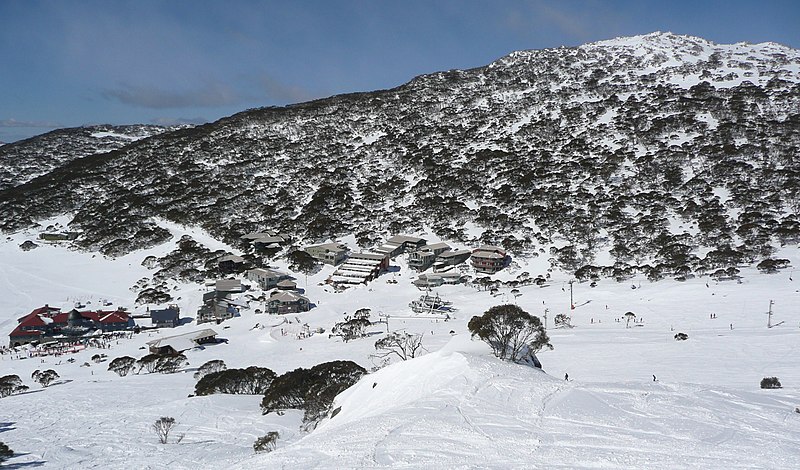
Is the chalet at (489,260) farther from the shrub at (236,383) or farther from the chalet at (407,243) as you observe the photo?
the shrub at (236,383)

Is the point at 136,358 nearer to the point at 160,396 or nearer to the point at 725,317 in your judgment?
the point at 160,396

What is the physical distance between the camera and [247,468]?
1160 cm

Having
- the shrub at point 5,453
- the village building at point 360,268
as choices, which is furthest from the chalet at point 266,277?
the shrub at point 5,453

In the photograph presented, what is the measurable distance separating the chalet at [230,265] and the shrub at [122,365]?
86.9ft

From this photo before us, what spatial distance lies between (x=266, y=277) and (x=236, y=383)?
29961 mm

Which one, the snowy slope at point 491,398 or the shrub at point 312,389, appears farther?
the shrub at point 312,389

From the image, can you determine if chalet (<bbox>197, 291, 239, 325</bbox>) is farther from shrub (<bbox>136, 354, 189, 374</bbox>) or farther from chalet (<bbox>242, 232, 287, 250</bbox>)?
chalet (<bbox>242, 232, 287, 250</bbox>)

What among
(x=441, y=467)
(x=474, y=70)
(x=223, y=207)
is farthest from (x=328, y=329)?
(x=474, y=70)

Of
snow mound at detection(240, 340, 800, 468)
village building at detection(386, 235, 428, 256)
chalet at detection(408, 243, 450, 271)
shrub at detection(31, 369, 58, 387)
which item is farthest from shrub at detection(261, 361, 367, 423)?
village building at detection(386, 235, 428, 256)

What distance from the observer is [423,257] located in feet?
200

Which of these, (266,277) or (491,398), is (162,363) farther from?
(491,398)

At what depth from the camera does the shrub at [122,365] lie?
35219 mm

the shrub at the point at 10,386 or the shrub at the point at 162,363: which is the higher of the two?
the shrub at the point at 162,363

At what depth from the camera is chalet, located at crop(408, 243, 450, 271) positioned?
6091cm
